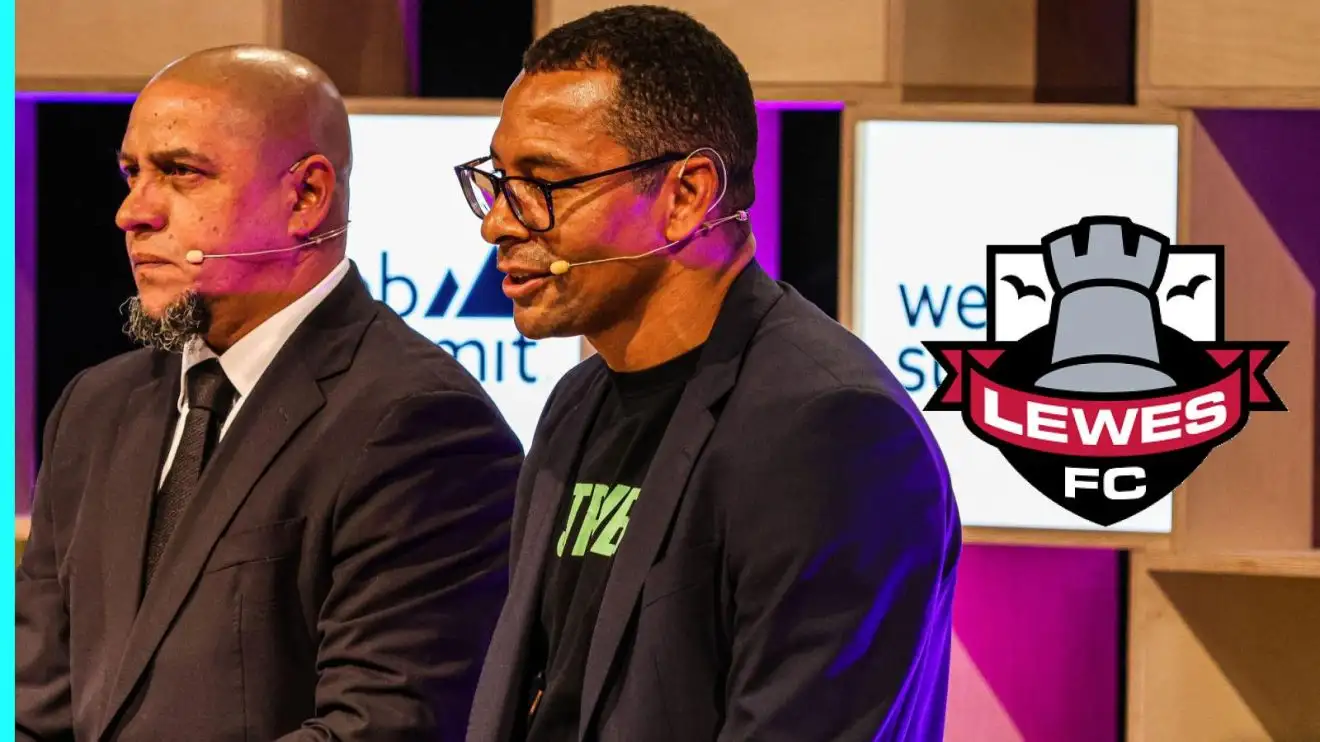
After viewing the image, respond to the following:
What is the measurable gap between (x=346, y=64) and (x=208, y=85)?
37.0 inches

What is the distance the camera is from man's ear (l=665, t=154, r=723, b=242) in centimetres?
162

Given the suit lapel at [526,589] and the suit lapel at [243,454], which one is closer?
the suit lapel at [526,589]

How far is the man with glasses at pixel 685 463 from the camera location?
1.38 m

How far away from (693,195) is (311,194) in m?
0.67

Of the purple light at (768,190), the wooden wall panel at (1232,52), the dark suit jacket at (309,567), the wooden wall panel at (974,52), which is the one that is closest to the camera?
the dark suit jacket at (309,567)

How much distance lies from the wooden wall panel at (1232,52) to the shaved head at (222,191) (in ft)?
4.42

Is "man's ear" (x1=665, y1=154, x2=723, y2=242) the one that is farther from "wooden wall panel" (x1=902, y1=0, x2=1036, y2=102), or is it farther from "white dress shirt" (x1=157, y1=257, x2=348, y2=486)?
"wooden wall panel" (x1=902, y1=0, x2=1036, y2=102)

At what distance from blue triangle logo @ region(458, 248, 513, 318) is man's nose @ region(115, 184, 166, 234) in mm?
744

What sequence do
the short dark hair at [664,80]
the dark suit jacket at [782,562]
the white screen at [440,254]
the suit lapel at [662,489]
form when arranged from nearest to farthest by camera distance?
1. the dark suit jacket at [782,562]
2. the suit lapel at [662,489]
3. the short dark hair at [664,80]
4. the white screen at [440,254]

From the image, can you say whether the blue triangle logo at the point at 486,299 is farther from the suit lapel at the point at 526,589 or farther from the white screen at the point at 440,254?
the suit lapel at the point at 526,589

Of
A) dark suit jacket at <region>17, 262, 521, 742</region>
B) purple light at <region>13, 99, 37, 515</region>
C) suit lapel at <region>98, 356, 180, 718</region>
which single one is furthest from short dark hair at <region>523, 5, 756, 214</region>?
purple light at <region>13, 99, 37, 515</region>

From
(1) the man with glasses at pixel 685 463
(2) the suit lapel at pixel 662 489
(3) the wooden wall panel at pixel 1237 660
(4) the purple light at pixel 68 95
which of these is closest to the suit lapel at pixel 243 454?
(1) the man with glasses at pixel 685 463

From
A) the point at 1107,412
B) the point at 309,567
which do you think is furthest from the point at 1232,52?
the point at 309,567

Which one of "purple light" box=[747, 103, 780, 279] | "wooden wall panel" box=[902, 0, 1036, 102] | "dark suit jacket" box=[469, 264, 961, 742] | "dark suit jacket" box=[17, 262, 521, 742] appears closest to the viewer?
"dark suit jacket" box=[469, 264, 961, 742]
